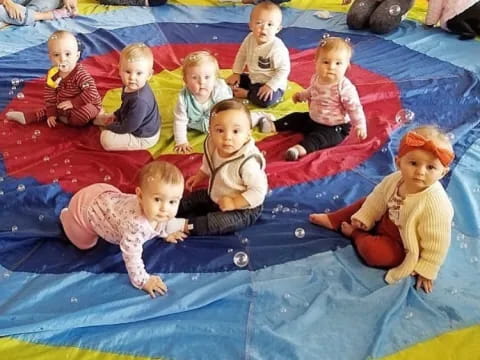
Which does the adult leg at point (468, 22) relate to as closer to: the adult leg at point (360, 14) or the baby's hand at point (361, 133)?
the adult leg at point (360, 14)

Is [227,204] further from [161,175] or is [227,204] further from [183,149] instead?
[183,149]

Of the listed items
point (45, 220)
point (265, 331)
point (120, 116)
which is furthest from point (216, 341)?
point (120, 116)

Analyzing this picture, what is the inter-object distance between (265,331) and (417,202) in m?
0.44

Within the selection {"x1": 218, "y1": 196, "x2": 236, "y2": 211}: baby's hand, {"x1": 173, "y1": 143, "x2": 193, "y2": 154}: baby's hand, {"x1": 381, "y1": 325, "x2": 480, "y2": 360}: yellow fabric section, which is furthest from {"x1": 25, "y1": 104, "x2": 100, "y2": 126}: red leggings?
{"x1": 381, "y1": 325, "x2": 480, "y2": 360}: yellow fabric section

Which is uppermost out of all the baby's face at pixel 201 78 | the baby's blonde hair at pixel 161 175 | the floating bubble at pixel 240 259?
the baby's blonde hair at pixel 161 175

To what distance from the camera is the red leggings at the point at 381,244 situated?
1453 millimetres

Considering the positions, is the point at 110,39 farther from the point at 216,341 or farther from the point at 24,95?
the point at 216,341

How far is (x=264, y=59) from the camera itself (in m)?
2.25

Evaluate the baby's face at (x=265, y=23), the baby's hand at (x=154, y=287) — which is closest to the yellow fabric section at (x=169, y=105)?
the baby's face at (x=265, y=23)

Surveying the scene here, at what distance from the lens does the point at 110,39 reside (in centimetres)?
275

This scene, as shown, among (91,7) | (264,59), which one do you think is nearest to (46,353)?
(264,59)

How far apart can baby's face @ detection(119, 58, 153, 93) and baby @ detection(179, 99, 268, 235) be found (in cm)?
41

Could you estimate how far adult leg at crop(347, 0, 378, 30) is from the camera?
2.91m

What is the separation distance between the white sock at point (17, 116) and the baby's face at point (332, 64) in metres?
1.02
